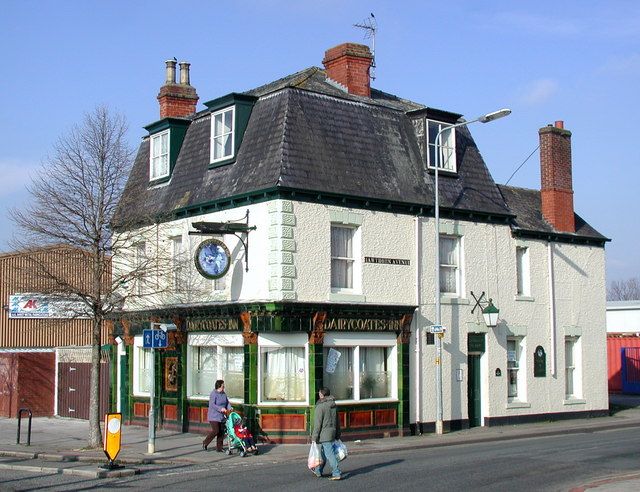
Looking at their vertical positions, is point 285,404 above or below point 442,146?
below

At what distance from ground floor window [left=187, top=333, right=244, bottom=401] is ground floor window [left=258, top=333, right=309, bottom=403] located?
958 millimetres

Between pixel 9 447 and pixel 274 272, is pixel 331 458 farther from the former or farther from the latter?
pixel 9 447

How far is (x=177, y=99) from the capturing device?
30.2 meters

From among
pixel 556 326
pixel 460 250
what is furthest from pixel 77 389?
pixel 556 326

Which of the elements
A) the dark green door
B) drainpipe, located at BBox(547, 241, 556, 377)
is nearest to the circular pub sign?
the dark green door

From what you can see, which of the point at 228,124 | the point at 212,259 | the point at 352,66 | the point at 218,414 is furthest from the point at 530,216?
the point at 218,414

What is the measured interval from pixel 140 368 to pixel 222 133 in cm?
784

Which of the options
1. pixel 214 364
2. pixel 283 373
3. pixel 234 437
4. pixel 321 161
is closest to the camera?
pixel 234 437

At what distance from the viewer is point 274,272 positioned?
22.3m

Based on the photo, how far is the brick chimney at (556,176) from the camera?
29672mm

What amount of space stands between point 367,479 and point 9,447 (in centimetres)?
1006

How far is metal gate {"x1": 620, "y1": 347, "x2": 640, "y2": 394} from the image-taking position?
133 feet

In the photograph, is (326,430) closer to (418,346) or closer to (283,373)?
(283,373)

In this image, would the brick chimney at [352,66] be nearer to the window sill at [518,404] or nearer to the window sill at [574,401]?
the window sill at [518,404]
